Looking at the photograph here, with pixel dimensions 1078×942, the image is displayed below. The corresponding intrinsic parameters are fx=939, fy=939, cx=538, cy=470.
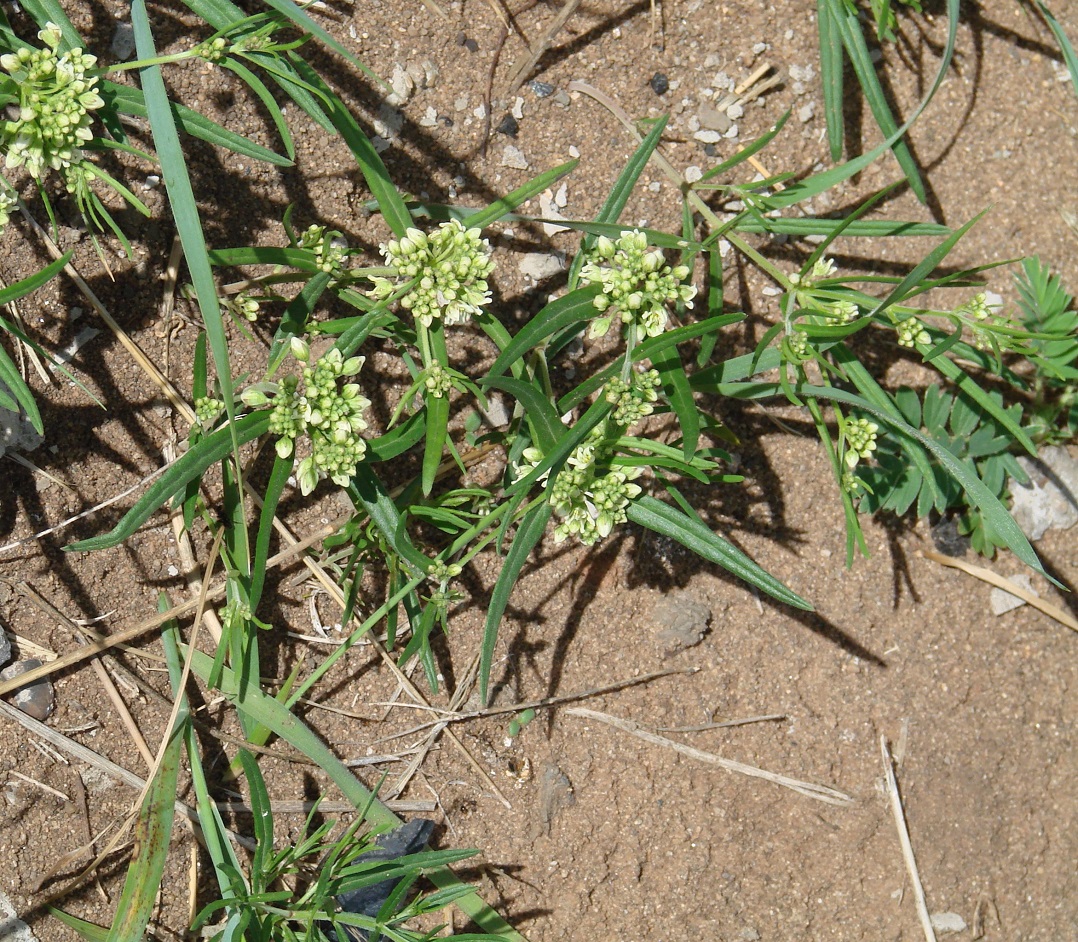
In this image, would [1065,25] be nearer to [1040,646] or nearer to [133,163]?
[1040,646]

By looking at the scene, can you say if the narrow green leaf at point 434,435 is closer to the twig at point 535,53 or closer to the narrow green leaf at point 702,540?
the narrow green leaf at point 702,540

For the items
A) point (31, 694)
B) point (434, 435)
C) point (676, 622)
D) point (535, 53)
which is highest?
point (535, 53)

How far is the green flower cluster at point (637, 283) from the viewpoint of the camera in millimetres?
2061

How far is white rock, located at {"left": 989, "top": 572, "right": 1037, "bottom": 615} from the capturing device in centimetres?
315

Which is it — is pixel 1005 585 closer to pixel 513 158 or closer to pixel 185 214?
pixel 513 158

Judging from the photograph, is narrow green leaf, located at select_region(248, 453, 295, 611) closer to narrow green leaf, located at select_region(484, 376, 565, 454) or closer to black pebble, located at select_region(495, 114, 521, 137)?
narrow green leaf, located at select_region(484, 376, 565, 454)

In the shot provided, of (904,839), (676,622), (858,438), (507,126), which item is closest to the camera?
(858,438)

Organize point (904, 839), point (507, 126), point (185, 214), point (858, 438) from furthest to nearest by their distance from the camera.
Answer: point (904, 839)
point (507, 126)
point (858, 438)
point (185, 214)

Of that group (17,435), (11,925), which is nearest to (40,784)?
(11,925)

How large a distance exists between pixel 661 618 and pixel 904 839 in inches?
43.0

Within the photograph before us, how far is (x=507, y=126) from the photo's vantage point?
2764 millimetres

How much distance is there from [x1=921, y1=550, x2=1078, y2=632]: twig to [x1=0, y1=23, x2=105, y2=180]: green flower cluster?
8.82 ft

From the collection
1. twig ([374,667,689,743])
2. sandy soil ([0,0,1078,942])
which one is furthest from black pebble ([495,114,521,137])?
twig ([374,667,689,743])

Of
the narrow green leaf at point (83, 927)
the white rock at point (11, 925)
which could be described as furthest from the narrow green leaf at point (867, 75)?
the white rock at point (11, 925)
